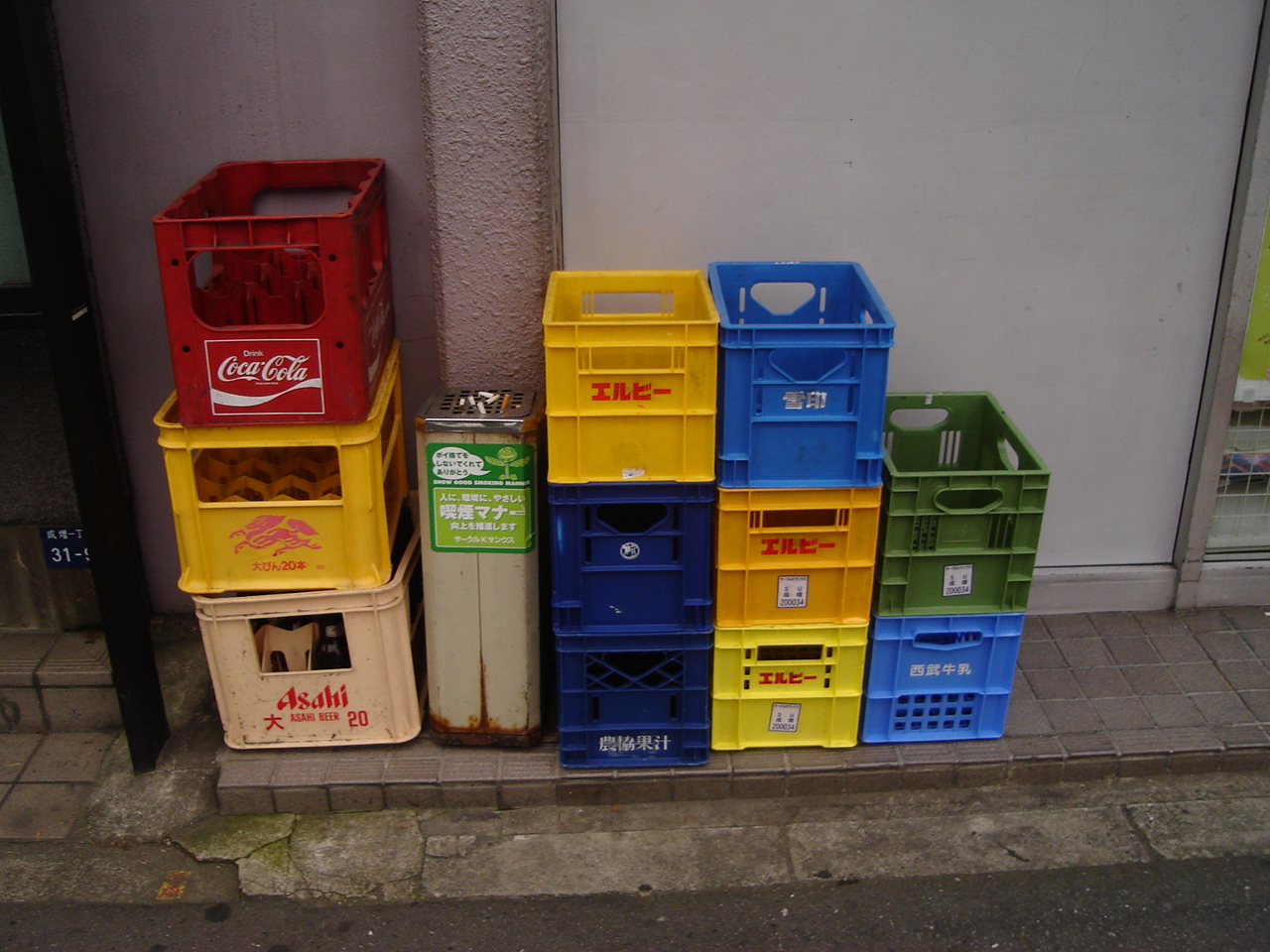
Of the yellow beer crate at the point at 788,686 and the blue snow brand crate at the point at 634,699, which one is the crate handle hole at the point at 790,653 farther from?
the blue snow brand crate at the point at 634,699

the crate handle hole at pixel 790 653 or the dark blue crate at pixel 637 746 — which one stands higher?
the crate handle hole at pixel 790 653

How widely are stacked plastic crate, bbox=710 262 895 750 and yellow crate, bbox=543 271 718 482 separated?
104mm

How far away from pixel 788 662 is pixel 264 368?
2.36m

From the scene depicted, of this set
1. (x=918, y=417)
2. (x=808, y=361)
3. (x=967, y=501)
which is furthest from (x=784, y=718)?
(x=918, y=417)

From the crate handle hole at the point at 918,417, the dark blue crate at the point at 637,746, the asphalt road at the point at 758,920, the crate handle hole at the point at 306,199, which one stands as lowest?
the asphalt road at the point at 758,920

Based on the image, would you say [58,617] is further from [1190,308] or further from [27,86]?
[1190,308]

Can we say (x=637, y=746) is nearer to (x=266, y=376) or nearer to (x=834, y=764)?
(x=834, y=764)

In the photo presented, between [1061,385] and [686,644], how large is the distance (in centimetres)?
234

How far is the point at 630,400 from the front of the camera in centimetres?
411

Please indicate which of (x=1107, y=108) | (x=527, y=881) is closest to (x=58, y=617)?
(x=527, y=881)

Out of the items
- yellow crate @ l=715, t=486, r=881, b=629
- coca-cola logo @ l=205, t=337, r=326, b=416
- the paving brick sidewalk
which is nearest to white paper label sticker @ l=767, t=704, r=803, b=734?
the paving brick sidewalk

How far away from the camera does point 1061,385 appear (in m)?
5.39

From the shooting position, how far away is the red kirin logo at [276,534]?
435cm

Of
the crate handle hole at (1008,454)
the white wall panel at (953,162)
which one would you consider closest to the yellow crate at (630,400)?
the white wall panel at (953,162)
